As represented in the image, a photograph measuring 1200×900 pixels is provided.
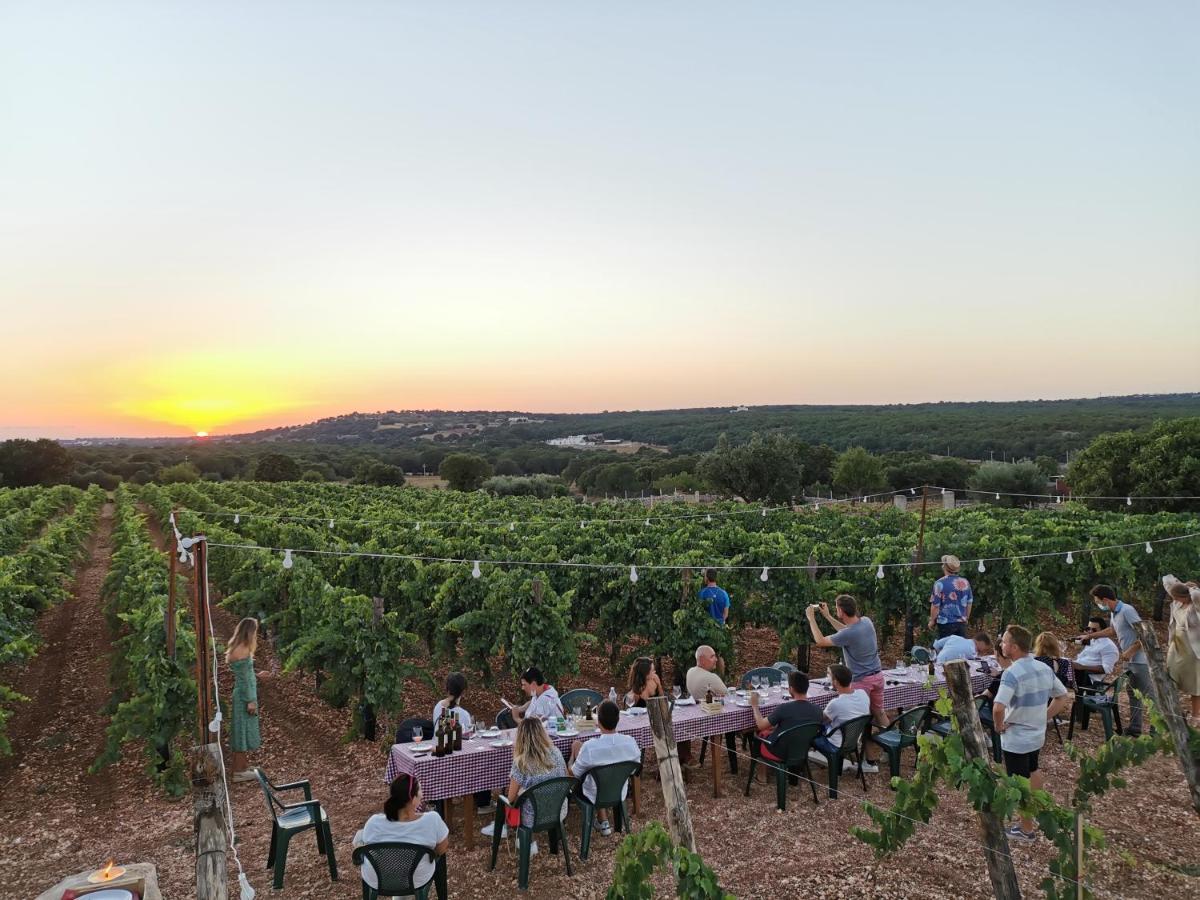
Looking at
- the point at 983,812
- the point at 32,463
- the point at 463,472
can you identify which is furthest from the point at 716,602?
the point at 32,463

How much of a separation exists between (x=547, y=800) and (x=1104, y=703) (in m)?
5.89

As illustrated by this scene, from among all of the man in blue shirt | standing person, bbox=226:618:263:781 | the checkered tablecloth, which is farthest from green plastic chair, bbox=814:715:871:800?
standing person, bbox=226:618:263:781

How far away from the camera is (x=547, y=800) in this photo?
5199 millimetres

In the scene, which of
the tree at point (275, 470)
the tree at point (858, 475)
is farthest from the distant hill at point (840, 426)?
the tree at point (275, 470)

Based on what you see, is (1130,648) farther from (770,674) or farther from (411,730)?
(411,730)

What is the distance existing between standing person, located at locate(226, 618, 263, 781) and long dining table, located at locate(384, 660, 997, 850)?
174 cm

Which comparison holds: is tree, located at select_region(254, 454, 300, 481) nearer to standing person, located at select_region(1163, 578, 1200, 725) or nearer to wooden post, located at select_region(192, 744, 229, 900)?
wooden post, located at select_region(192, 744, 229, 900)

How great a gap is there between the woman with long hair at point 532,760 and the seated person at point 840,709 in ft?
7.67

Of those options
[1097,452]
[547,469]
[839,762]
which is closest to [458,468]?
[547,469]

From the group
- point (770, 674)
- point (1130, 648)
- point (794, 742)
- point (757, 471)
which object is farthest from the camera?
point (757, 471)

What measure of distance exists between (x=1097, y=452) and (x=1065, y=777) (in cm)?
2894

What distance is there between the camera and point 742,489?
44281mm

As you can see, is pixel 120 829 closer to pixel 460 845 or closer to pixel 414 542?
pixel 460 845

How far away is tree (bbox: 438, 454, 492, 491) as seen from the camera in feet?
192
